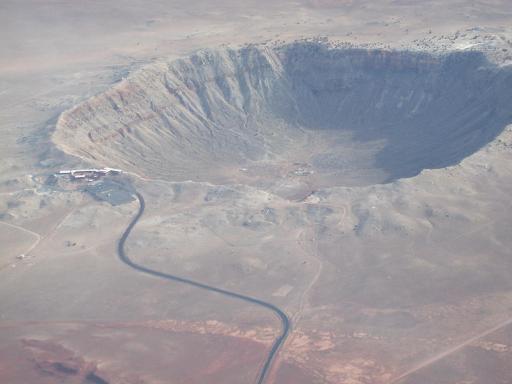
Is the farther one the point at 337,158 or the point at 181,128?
the point at 181,128

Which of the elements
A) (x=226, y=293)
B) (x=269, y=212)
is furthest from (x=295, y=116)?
(x=226, y=293)

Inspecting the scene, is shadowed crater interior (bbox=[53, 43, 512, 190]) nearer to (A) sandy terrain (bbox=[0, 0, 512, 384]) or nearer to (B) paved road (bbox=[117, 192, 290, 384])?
(A) sandy terrain (bbox=[0, 0, 512, 384])

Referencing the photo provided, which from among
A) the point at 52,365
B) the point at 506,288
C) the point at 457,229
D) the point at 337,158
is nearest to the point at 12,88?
the point at 337,158

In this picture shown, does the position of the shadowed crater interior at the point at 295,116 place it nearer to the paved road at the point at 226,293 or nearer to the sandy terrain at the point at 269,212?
the sandy terrain at the point at 269,212

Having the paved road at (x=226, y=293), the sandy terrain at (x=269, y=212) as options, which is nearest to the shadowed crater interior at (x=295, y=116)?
the sandy terrain at (x=269, y=212)

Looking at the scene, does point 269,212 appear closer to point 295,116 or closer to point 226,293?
point 226,293

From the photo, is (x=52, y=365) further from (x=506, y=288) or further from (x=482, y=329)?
(x=506, y=288)

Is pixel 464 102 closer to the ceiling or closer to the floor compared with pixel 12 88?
closer to the ceiling
